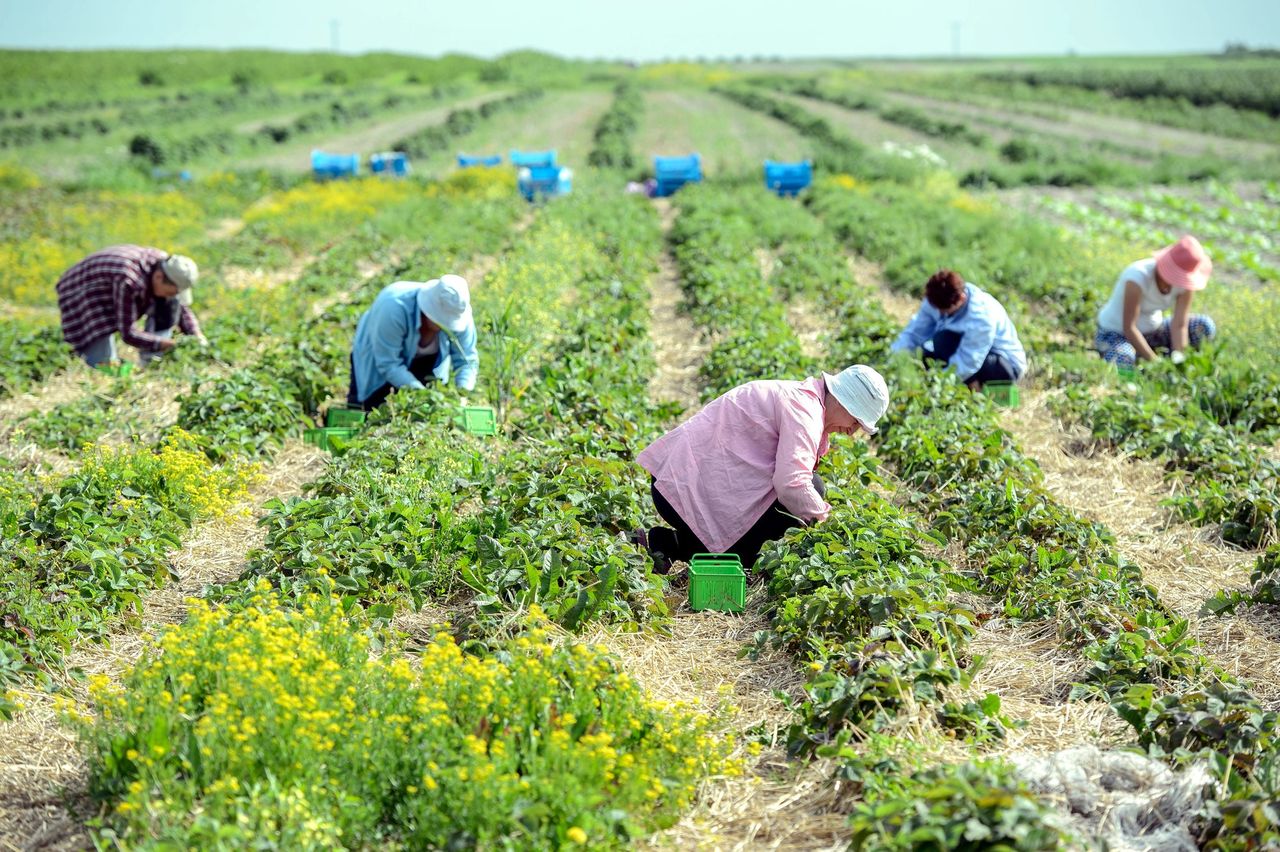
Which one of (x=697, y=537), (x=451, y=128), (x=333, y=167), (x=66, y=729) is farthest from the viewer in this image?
(x=451, y=128)

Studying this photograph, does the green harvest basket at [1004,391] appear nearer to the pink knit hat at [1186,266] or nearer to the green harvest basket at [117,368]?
the pink knit hat at [1186,266]

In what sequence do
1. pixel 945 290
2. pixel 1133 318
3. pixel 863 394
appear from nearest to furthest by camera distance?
pixel 863 394 < pixel 945 290 < pixel 1133 318

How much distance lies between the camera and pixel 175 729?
350 cm

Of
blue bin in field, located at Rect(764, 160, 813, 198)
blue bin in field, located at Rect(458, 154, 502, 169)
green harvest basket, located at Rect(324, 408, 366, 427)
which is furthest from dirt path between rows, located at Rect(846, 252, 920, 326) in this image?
blue bin in field, located at Rect(458, 154, 502, 169)

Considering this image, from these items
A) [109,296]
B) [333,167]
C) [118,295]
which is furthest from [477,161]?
[118,295]

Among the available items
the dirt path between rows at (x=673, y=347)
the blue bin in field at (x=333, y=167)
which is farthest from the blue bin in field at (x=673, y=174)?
the dirt path between rows at (x=673, y=347)

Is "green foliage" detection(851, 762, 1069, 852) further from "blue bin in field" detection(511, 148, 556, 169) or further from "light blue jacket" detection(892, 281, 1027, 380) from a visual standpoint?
"blue bin in field" detection(511, 148, 556, 169)

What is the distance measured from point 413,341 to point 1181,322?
18.7 ft

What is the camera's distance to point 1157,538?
602cm

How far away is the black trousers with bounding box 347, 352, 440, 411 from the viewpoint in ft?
23.8

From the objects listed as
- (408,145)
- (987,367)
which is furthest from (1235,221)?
(408,145)

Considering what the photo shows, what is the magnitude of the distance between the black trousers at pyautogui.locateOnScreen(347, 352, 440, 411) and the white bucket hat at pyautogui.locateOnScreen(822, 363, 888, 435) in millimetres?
3080

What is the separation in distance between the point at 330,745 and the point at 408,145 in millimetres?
29548

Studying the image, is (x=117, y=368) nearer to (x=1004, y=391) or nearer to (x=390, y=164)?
(x=1004, y=391)
